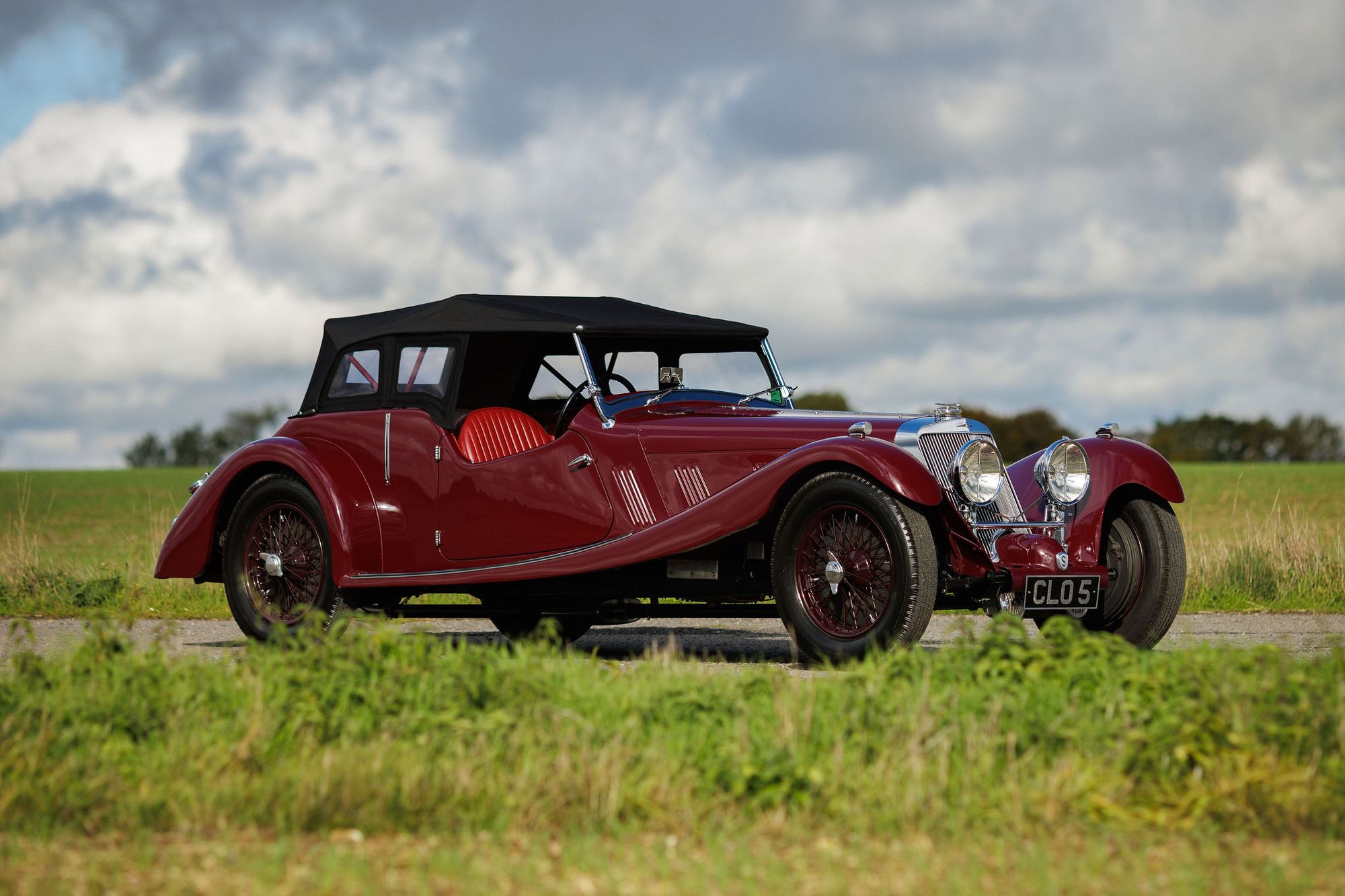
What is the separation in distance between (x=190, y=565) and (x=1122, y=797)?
6.66m

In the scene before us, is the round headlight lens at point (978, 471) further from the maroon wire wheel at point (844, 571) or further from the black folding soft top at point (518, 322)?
the black folding soft top at point (518, 322)

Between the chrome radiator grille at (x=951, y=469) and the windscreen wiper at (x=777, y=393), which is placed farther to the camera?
the windscreen wiper at (x=777, y=393)

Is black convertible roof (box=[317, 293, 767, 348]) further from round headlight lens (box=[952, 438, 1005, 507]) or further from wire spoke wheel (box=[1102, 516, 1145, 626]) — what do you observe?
wire spoke wheel (box=[1102, 516, 1145, 626])

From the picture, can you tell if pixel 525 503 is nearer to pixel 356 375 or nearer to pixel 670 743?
pixel 356 375

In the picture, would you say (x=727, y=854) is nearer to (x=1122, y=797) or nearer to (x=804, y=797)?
(x=804, y=797)

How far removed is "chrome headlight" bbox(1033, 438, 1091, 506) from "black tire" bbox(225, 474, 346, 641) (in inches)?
163

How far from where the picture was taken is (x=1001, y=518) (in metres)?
7.72

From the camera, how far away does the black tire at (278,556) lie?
28.5 ft

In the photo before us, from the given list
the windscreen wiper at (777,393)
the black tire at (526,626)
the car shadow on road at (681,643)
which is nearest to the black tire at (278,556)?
the car shadow on road at (681,643)

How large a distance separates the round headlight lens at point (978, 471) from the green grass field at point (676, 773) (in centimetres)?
217

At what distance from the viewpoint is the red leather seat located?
8.43 meters

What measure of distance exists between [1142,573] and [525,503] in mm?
3466

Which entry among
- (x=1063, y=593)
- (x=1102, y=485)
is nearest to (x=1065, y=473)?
(x=1102, y=485)

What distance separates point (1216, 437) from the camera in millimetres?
70812
